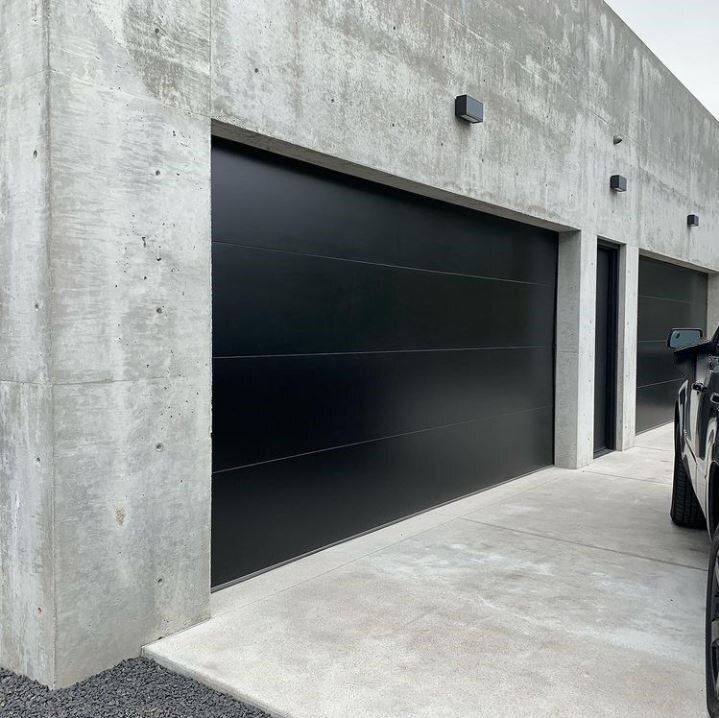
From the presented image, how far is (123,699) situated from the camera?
2863mm

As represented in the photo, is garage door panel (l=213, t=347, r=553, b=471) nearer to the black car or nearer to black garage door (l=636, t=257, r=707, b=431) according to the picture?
the black car

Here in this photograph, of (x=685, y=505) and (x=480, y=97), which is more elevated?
(x=480, y=97)

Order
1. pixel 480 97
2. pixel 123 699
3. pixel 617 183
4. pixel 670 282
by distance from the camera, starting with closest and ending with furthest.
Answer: pixel 123 699, pixel 480 97, pixel 617 183, pixel 670 282

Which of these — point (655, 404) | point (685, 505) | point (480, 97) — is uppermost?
point (480, 97)

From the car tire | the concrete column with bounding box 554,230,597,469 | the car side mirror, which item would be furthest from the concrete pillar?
the concrete column with bounding box 554,230,597,469

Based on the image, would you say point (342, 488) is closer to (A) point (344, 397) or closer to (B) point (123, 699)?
(A) point (344, 397)

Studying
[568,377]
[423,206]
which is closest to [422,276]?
[423,206]

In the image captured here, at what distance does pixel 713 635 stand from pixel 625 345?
6408 millimetres

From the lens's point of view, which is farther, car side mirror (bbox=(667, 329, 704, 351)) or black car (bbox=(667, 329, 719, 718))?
car side mirror (bbox=(667, 329, 704, 351))

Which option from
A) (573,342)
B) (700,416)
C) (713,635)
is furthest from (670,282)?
(713,635)

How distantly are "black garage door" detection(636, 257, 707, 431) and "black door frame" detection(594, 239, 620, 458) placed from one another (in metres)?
0.94

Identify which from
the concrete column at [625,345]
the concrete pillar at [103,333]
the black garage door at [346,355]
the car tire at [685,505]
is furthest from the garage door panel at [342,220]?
the concrete column at [625,345]

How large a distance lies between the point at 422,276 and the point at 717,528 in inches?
122

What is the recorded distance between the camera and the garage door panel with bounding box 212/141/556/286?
13.0 feet
